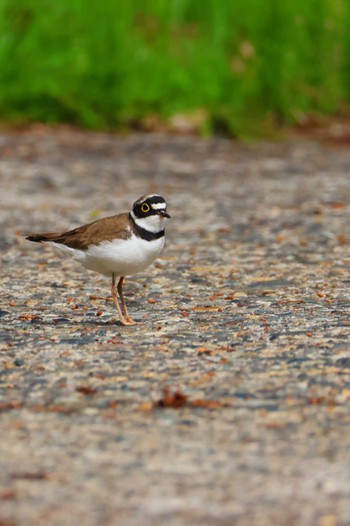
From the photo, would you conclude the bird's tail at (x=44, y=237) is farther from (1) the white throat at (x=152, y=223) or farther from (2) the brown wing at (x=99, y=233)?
(1) the white throat at (x=152, y=223)

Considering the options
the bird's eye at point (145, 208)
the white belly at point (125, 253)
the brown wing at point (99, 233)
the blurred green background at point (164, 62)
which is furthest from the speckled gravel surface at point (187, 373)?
the blurred green background at point (164, 62)

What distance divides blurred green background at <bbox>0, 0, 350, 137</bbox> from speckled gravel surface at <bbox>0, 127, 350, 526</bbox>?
4033 mm

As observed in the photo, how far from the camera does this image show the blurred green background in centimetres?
1498

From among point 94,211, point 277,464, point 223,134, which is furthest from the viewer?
point 223,134

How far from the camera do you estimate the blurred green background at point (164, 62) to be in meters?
15.0

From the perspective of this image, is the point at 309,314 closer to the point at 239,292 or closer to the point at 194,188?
the point at 239,292

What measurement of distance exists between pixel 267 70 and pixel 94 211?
20.0ft

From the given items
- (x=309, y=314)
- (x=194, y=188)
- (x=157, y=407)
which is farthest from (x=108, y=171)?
(x=157, y=407)

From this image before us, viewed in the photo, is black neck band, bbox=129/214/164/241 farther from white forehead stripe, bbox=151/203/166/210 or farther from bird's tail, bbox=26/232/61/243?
bird's tail, bbox=26/232/61/243

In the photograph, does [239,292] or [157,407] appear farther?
[239,292]

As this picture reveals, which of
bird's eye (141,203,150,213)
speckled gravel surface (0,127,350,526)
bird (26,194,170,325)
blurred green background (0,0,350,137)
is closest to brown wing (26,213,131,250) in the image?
bird (26,194,170,325)

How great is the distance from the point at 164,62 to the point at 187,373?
10.3 m

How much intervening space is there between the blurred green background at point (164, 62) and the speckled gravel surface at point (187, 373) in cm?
403

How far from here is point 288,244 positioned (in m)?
9.27
